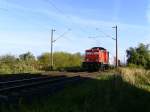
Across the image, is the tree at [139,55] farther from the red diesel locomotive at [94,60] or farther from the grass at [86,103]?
the grass at [86,103]

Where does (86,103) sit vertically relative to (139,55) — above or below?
below

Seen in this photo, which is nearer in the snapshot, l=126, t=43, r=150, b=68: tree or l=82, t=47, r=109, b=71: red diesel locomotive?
l=82, t=47, r=109, b=71: red diesel locomotive

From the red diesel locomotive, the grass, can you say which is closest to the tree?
the red diesel locomotive

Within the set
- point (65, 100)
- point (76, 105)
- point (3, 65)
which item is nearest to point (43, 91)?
point (65, 100)

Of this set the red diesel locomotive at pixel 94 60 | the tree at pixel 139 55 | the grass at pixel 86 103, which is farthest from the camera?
the tree at pixel 139 55

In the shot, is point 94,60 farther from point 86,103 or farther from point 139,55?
point 86,103

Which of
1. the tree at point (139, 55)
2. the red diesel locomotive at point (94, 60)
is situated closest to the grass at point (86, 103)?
the red diesel locomotive at point (94, 60)

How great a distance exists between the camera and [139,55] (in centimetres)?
8038

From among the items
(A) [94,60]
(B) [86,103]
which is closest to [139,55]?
(A) [94,60]

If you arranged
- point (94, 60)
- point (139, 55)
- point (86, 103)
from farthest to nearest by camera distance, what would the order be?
point (139, 55) → point (94, 60) → point (86, 103)

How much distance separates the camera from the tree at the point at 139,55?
78875mm

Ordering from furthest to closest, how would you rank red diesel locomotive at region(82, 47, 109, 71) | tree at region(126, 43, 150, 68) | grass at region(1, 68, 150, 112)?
tree at region(126, 43, 150, 68), red diesel locomotive at region(82, 47, 109, 71), grass at region(1, 68, 150, 112)

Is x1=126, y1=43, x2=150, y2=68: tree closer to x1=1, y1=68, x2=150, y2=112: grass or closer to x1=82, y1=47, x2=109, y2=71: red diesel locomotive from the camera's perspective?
x1=82, y1=47, x2=109, y2=71: red diesel locomotive

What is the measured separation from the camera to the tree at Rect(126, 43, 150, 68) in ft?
259
